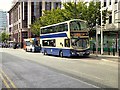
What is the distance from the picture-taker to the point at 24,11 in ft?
363

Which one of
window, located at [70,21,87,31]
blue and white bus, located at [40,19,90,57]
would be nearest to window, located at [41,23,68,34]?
blue and white bus, located at [40,19,90,57]

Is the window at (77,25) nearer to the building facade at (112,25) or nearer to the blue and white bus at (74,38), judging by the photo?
the blue and white bus at (74,38)

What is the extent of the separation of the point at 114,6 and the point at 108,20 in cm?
305

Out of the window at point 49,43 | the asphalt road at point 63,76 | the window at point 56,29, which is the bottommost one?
the asphalt road at point 63,76

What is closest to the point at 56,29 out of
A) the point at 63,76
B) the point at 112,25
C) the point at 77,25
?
the point at 77,25

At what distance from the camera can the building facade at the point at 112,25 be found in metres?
46.8

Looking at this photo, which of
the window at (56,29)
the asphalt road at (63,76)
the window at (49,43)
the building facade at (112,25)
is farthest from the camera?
the building facade at (112,25)

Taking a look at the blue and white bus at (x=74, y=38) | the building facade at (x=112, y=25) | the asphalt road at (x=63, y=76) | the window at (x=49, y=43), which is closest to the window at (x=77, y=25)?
the blue and white bus at (x=74, y=38)

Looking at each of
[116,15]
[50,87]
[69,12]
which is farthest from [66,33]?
[50,87]

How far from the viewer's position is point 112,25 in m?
47.7

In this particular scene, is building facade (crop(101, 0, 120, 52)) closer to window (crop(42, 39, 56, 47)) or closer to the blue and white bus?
window (crop(42, 39, 56, 47))

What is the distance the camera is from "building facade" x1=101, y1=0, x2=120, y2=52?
46750 mm

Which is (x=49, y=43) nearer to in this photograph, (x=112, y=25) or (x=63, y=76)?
(x=112, y=25)

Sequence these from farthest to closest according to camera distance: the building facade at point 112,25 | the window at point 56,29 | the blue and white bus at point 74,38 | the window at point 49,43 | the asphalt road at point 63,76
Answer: the building facade at point 112,25 → the window at point 49,43 → the window at point 56,29 → the blue and white bus at point 74,38 → the asphalt road at point 63,76
